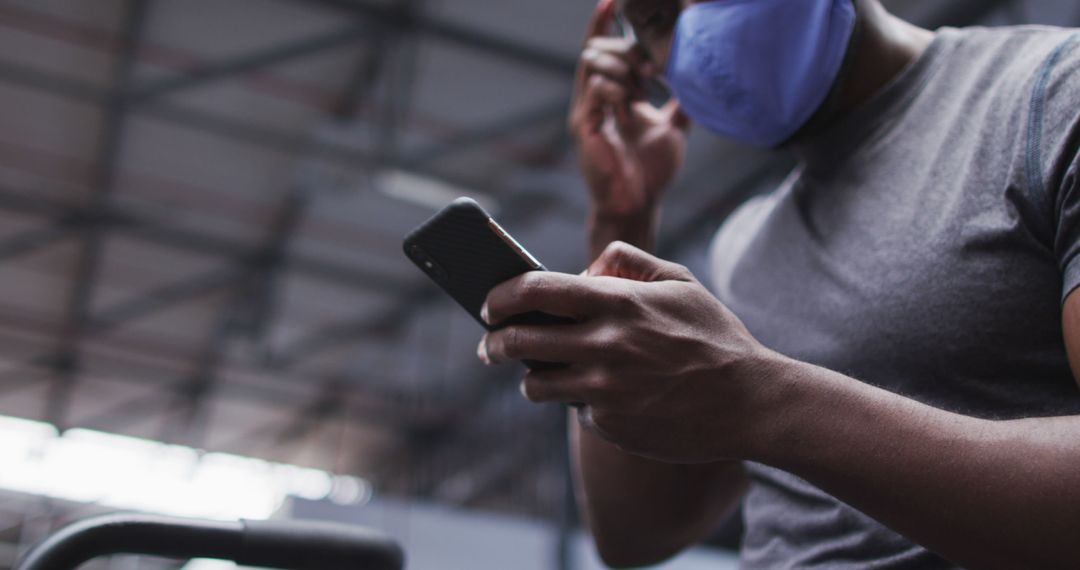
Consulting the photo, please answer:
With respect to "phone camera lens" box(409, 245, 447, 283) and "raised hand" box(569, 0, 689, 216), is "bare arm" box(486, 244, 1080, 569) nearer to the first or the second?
"phone camera lens" box(409, 245, 447, 283)

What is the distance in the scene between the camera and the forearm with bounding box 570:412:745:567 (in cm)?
122

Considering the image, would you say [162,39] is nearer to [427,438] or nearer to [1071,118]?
[1071,118]

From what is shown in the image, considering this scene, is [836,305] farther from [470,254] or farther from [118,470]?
Result: [118,470]

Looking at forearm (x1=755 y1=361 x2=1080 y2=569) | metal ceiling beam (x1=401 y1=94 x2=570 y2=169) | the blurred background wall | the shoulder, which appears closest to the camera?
forearm (x1=755 y1=361 x2=1080 y2=569)

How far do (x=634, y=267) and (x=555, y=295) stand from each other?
0.33 feet

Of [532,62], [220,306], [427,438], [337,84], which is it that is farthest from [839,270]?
[427,438]

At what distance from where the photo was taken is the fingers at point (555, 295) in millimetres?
703

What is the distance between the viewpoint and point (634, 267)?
78cm

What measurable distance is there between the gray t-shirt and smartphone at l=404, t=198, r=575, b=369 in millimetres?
409

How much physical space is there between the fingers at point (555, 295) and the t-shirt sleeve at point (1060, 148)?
0.42m

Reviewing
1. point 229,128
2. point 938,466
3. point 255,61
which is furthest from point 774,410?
point 229,128

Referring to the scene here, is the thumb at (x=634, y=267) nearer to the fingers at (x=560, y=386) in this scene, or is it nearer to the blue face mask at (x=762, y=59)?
the fingers at (x=560, y=386)

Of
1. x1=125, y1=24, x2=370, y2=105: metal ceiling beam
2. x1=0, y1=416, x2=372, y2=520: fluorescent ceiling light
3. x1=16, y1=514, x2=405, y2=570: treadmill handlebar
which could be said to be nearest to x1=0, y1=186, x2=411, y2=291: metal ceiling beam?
x1=125, y1=24, x2=370, y2=105: metal ceiling beam

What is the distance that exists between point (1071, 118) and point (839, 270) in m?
0.30
